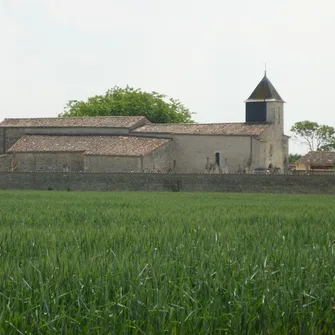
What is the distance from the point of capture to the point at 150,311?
613cm

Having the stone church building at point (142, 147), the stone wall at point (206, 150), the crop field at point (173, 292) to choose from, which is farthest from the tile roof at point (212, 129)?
the crop field at point (173, 292)

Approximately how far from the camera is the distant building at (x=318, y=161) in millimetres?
83625

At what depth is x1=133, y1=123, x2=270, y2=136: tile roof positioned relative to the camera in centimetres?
5834

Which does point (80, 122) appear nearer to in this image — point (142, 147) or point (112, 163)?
point (142, 147)

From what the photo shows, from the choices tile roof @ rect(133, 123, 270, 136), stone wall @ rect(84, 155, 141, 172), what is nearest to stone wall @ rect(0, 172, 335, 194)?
stone wall @ rect(84, 155, 141, 172)

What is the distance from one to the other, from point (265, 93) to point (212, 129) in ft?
30.3

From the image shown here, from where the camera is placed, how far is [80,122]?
62906 mm

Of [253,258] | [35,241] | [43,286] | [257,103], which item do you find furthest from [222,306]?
[257,103]

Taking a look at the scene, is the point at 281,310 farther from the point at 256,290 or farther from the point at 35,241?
the point at 35,241

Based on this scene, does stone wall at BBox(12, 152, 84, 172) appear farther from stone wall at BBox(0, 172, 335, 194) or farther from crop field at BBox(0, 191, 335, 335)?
crop field at BBox(0, 191, 335, 335)

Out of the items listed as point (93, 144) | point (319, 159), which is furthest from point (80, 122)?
point (319, 159)

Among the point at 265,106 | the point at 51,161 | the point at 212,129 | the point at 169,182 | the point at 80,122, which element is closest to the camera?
the point at 169,182

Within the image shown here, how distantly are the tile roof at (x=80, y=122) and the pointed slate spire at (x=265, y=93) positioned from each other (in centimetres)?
936

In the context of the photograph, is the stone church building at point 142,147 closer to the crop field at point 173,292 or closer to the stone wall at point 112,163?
the stone wall at point 112,163
